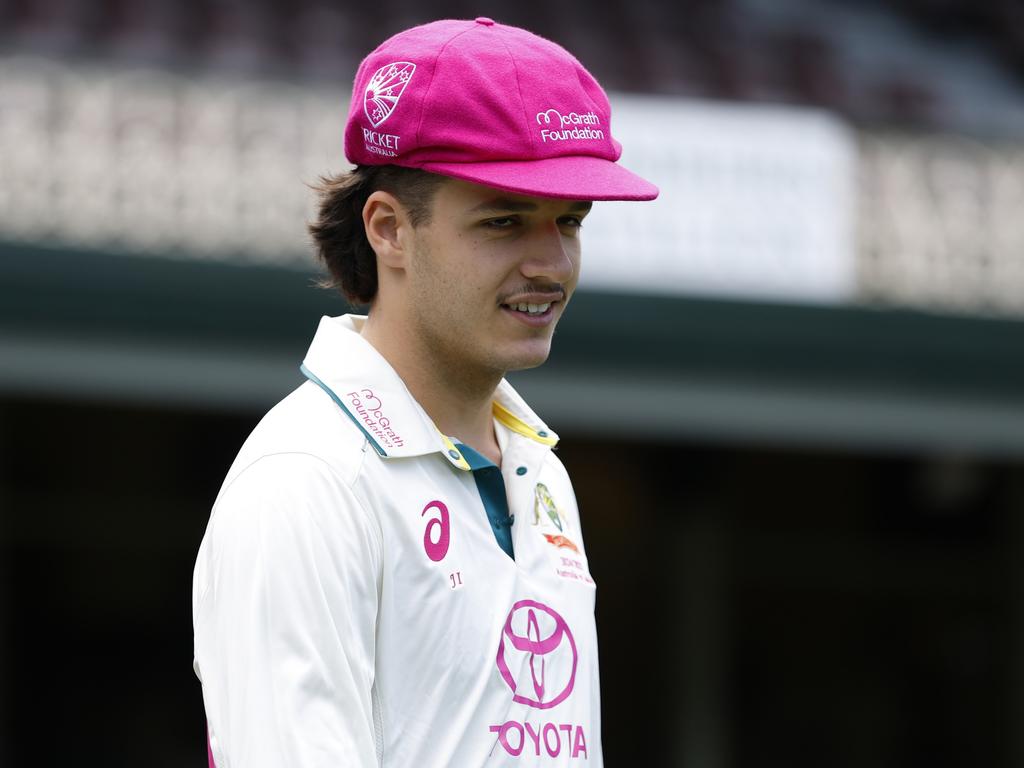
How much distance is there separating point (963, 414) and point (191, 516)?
3.94m

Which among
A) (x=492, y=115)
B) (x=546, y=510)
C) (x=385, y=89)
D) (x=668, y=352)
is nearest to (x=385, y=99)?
(x=385, y=89)

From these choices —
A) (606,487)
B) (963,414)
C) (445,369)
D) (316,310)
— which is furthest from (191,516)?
(445,369)

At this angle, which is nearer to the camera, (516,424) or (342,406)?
(342,406)

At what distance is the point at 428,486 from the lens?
1.89 meters

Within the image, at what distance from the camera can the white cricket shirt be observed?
1.68m

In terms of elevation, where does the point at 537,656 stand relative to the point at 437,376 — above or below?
below

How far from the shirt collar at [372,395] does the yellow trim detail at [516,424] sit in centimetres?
22

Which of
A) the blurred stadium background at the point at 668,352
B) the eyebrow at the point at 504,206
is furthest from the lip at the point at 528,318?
the blurred stadium background at the point at 668,352

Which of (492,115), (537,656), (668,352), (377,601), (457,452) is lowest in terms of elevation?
(668,352)

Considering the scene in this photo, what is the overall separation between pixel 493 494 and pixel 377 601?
0.95ft

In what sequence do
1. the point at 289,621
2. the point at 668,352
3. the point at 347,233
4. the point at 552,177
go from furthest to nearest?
the point at 668,352, the point at 347,233, the point at 552,177, the point at 289,621

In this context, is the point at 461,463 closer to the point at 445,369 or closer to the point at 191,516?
the point at 445,369

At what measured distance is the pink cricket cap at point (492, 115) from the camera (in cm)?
186

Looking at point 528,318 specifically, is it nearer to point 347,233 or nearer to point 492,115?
point 492,115
